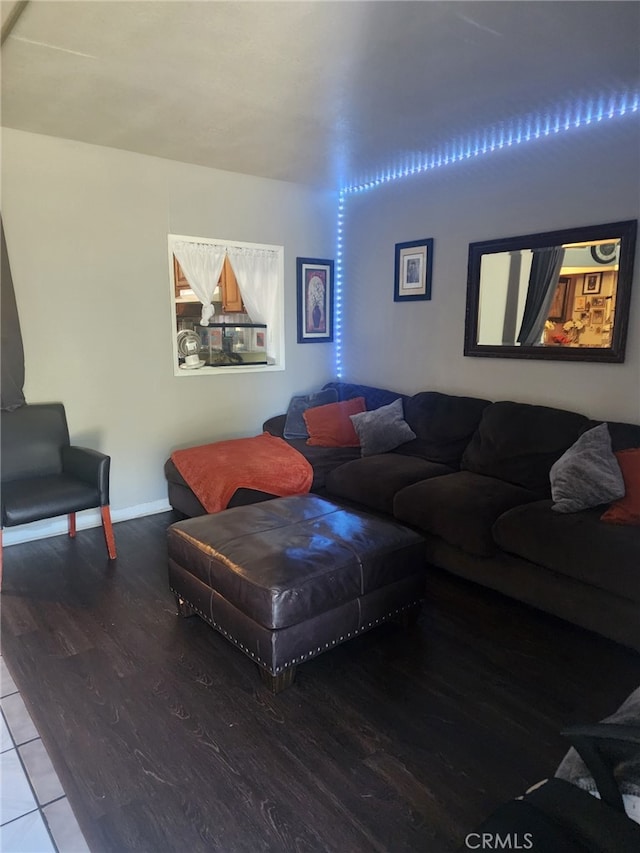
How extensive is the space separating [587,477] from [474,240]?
Result: 1.94 m

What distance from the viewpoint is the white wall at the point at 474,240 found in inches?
119

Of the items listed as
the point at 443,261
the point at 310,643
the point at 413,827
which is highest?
the point at 443,261

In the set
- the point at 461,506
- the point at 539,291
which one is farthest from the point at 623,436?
the point at 539,291

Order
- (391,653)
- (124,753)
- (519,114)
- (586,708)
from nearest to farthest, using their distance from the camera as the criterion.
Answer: (124,753) < (586,708) < (391,653) < (519,114)

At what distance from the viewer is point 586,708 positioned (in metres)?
1.96

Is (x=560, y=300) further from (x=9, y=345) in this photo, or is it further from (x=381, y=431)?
(x=9, y=345)

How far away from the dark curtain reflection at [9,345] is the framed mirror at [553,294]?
2921 mm

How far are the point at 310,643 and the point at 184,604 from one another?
2.52 feet

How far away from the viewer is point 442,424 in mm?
3723

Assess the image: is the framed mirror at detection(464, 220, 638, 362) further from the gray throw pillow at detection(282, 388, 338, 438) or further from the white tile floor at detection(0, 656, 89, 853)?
the white tile floor at detection(0, 656, 89, 853)

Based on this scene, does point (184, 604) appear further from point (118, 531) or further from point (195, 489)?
point (118, 531)

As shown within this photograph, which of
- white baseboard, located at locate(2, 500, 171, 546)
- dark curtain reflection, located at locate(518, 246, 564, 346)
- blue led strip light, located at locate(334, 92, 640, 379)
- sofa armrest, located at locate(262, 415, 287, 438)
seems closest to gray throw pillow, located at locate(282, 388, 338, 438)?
sofa armrest, located at locate(262, 415, 287, 438)

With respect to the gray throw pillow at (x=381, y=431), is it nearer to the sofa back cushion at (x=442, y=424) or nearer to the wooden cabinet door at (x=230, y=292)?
the sofa back cushion at (x=442, y=424)

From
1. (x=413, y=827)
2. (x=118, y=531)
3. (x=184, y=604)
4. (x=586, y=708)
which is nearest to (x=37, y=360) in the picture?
(x=118, y=531)
